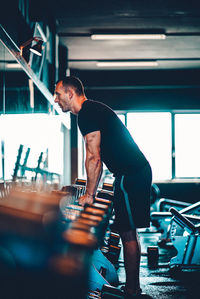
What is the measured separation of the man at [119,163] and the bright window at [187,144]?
23.8 feet

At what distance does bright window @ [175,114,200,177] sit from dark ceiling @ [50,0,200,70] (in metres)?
1.66

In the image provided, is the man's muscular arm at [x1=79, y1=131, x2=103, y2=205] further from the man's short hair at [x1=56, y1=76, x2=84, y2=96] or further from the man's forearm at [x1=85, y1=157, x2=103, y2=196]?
the man's short hair at [x1=56, y1=76, x2=84, y2=96]

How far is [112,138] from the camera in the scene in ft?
7.15

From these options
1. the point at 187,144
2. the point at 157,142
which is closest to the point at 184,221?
the point at 157,142

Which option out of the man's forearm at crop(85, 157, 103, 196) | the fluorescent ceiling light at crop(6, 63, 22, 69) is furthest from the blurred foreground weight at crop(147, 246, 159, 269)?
the fluorescent ceiling light at crop(6, 63, 22, 69)

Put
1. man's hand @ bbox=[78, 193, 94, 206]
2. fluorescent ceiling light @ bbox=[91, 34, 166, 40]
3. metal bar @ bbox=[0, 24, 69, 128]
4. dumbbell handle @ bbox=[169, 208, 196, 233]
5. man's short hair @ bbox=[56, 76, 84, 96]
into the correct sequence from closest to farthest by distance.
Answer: man's hand @ bbox=[78, 193, 94, 206], man's short hair @ bbox=[56, 76, 84, 96], metal bar @ bbox=[0, 24, 69, 128], dumbbell handle @ bbox=[169, 208, 196, 233], fluorescent ceiling light @ bbox=[91, 34, 166, 40]

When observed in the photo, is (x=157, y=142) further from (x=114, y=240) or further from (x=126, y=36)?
(x=114, y=240)

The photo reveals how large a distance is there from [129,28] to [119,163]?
14.8 feet

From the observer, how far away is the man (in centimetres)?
214

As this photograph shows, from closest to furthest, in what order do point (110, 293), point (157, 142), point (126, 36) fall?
point (110, 293) → point (126, 36) → point (157, 142)

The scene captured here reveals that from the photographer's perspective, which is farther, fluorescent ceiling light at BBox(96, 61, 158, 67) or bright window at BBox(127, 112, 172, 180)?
bright window at BBox(127, 112, 172, 180)

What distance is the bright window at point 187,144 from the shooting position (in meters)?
9.32

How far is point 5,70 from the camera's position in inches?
117

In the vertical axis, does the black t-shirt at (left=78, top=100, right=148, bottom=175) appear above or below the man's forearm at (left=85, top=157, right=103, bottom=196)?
above
